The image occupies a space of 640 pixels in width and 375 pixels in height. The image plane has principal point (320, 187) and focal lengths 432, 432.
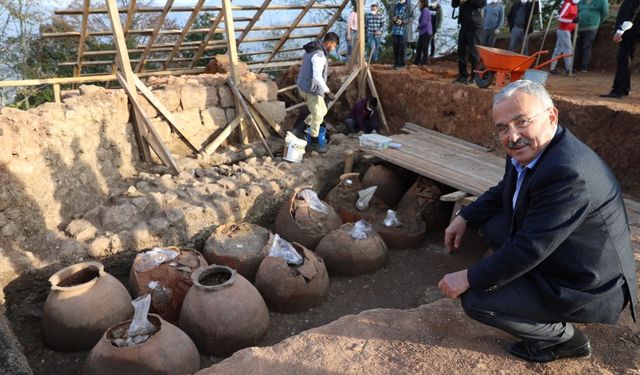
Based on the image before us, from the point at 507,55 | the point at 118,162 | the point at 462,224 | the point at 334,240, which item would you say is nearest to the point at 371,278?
the point at 334,240

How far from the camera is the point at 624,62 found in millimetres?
5871

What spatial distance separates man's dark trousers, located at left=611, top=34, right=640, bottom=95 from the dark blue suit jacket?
4.86 metres

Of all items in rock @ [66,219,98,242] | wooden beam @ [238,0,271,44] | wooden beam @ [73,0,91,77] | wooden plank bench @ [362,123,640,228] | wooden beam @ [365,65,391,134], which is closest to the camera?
rock @ [66,219,98,242]

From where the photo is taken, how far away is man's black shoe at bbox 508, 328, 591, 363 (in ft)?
7.68

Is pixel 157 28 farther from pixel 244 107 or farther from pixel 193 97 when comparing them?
pixel 244 107

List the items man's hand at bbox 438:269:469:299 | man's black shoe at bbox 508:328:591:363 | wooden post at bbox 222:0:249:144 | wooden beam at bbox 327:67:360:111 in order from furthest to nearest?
wooden beam at bbox 327:67:360:111 < wooden post at bbox 222:0:249:144 < man's black shoe at bbox 508:328:591:363 < man's hand at bbox 438:269:469:299

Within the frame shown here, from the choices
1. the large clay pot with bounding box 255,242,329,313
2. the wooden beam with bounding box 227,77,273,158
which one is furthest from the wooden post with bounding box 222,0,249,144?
the large clay pot with bounding box 255,242,329,313

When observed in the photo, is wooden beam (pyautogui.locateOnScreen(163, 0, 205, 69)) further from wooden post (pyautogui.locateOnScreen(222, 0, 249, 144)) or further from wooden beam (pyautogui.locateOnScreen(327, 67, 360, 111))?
wooden beam (pyautogui.locateOnScreen(327, 67, 360, 111))

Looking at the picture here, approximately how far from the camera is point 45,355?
11.7 ft

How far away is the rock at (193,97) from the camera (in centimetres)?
634

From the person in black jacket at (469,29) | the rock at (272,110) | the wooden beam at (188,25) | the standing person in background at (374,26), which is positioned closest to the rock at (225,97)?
→ the rock at (272,110)

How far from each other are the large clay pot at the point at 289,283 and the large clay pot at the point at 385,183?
212cm

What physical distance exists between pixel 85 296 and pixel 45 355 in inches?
28.6

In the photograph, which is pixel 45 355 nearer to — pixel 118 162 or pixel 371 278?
pixel 118 162
